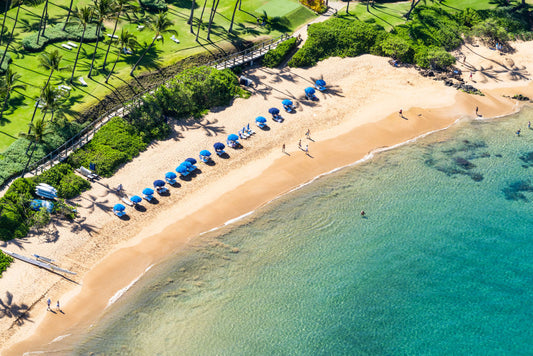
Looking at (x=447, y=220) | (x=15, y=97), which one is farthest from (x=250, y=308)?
(x=15, y=97)

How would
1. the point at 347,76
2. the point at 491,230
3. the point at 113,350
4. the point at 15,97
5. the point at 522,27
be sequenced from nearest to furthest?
the point at 113,350, the point at 491,230, the point at 15,97, the point at 347,76, the point at 522,27

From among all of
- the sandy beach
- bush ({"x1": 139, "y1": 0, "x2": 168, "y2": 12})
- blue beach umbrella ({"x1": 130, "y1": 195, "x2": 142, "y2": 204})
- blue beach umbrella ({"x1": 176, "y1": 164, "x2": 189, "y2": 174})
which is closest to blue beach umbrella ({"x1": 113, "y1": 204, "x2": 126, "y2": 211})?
the sandy beach

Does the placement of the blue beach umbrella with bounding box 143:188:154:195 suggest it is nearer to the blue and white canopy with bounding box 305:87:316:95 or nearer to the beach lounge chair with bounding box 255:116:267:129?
the beach lounge chair with bounding box 255:116:267:129

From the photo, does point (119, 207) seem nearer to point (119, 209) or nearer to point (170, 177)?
point (119, 209)

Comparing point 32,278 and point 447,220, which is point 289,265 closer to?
point 447,220

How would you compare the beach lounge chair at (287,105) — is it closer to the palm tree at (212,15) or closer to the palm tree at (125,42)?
Result: the palm tree at (212,15)

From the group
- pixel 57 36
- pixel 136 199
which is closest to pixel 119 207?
pixel 136 199
